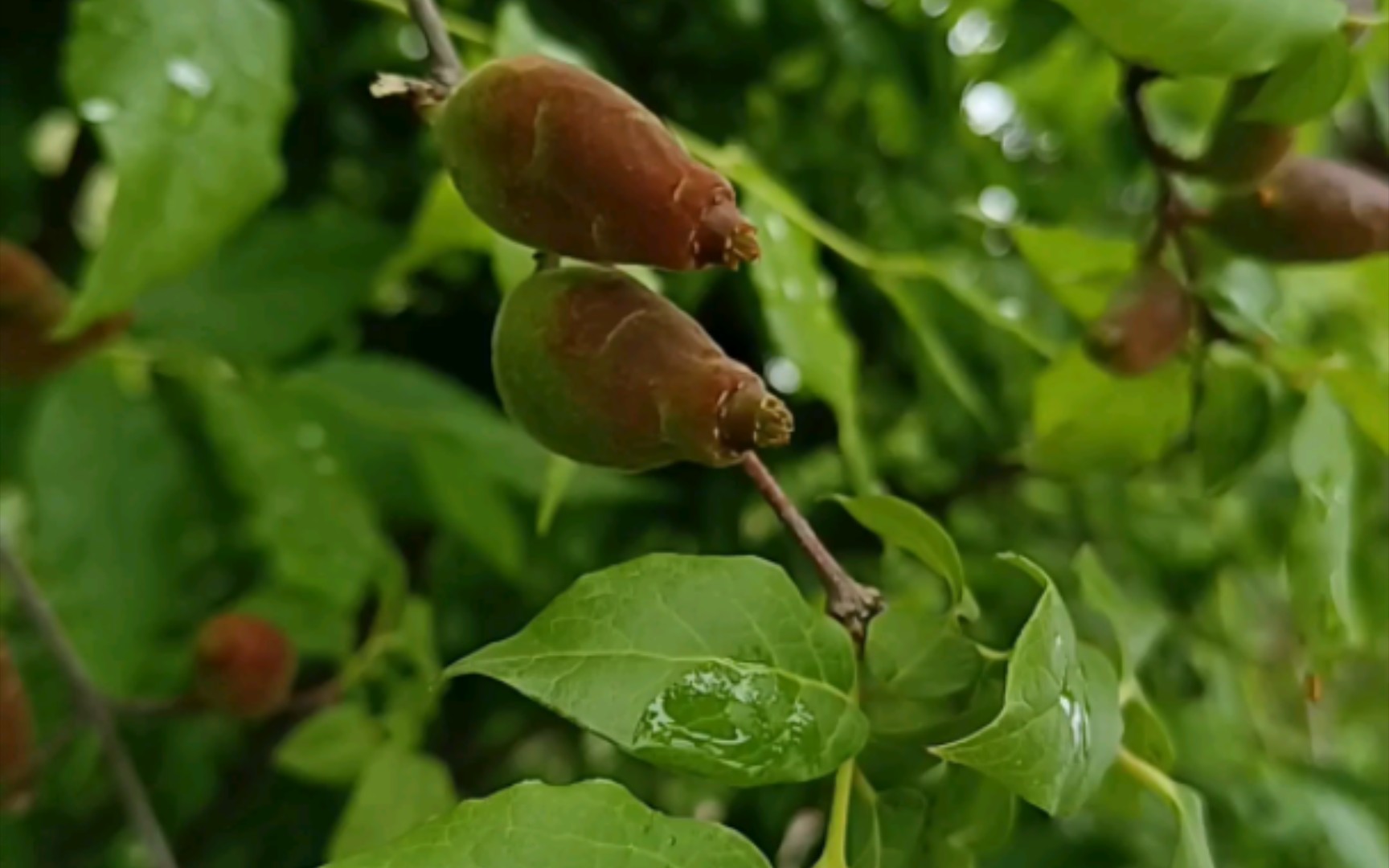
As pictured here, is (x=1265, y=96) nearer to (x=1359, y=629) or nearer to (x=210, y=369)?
(x=1359, y=629)

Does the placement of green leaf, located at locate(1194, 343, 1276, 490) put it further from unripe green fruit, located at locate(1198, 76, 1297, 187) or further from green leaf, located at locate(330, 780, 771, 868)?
green leaf, located at locate(330, 780, 771, 868)

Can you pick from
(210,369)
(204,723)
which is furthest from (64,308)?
(204,723)

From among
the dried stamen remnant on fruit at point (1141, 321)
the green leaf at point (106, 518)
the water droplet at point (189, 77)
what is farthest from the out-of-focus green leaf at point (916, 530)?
the green leaf at point (106, 518)

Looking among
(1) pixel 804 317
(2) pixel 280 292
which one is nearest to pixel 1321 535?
(1) pixel 804 317

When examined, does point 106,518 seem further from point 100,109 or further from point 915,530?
point 915,530

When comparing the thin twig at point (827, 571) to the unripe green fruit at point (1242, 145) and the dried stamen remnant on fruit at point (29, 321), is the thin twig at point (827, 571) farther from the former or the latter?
the dried stamen remnant on fruit at point (29, 321)

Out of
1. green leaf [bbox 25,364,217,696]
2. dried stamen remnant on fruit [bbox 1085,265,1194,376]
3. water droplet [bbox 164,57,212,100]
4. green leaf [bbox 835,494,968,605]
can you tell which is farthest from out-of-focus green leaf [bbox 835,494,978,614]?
green leaf [bbox 25,364,217,696]
